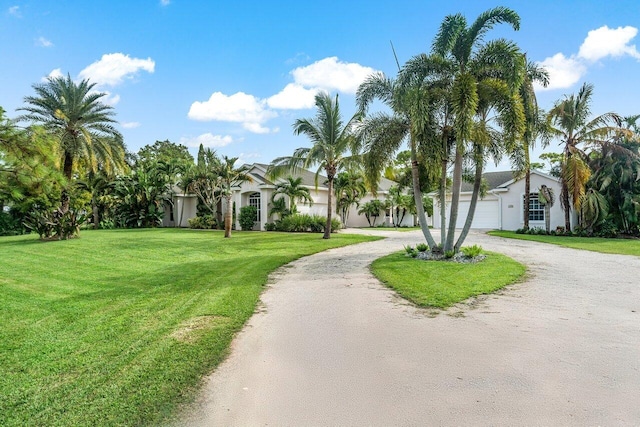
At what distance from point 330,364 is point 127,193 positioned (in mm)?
30509

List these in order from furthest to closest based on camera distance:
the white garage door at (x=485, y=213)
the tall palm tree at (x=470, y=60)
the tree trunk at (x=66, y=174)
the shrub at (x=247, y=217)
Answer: the shrub at (x=247, y=217) → the white garage door at (x=485, y=213) → the tree trunk at (x=66, y=174) → the tall palm tree at (x=470, y=60)

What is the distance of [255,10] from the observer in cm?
1438

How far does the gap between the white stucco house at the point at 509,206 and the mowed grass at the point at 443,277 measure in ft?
47.9

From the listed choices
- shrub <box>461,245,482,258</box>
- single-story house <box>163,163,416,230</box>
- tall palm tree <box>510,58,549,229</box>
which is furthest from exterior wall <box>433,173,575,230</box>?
shrub <box>461,245,482,258</box>

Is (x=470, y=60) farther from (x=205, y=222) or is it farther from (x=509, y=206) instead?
(x=205, y=222)

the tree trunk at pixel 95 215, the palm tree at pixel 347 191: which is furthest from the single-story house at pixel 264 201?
the tree trunk at pixel 95 215

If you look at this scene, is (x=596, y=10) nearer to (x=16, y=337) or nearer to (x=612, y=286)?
(x=612, y=286)

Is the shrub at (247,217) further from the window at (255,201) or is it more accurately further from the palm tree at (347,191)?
the palm tree at (347,191)

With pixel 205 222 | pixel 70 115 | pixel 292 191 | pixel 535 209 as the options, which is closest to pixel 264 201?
pixel 292 191

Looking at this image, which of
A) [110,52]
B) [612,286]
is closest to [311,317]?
[612,286]

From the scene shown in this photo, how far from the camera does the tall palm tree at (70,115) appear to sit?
20.6m

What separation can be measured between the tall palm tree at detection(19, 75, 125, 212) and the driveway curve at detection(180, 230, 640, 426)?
61.8 ft

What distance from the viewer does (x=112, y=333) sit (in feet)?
16.6

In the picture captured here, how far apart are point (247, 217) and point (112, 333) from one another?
2283 centimetres
